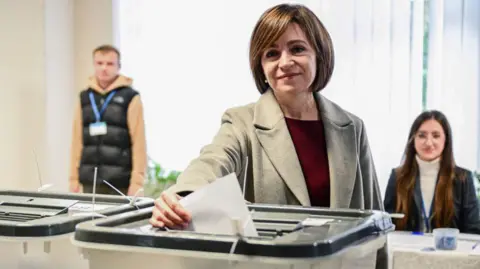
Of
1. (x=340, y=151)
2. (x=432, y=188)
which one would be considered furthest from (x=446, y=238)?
(x=340, y=151)

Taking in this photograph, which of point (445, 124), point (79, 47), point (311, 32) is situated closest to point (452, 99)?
point (445, 124)

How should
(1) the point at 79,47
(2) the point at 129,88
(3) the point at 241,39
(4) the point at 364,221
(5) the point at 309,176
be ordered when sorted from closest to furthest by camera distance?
1. (4) the point at 364,221
2. (5) the point at 309,176
3. (2) the point at 129,88
4. (3) the point at 241,39
5. (1) the point at 79,47

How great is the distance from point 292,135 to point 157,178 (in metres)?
3.68

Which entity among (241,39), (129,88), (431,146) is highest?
(241,39)

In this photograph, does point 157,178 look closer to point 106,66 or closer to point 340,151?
point 106,66

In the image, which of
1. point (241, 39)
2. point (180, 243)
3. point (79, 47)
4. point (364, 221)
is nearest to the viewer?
point (180, 243)

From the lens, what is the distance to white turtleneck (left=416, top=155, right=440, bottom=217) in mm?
3584

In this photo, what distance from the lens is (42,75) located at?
5082mm

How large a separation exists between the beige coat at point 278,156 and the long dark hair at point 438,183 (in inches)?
79.8

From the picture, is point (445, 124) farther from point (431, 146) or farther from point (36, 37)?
point (36, 37)

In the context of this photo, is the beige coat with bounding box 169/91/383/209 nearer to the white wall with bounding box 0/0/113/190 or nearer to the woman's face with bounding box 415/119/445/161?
the woman's face with bounding box 415/119/445/161

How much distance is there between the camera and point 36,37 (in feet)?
16.6

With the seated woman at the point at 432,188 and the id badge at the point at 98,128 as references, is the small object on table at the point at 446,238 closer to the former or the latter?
the seated woman at the point at 432,188

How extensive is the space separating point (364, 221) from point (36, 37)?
13.8 ft
